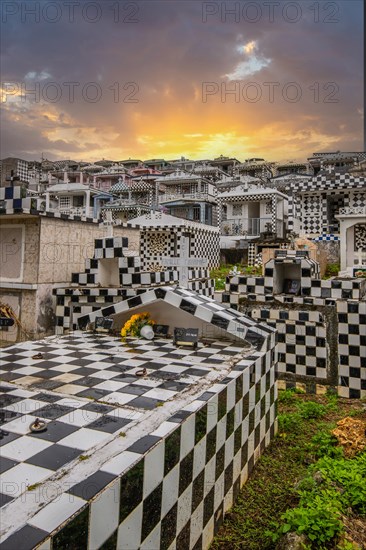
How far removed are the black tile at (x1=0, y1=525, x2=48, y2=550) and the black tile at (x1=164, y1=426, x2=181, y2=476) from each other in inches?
32.4

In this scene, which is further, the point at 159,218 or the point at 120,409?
the point at 159,218

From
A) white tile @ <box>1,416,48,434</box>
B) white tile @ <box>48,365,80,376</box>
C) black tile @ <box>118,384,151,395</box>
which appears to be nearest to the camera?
white tile @ <box>1,416,48,434</box>

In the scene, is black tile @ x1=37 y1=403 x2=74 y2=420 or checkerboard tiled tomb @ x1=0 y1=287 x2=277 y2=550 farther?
black tile @ x1=37 y1=403 x2=74 y2=420

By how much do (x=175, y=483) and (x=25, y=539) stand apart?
3.40ft

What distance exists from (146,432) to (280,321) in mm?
4513

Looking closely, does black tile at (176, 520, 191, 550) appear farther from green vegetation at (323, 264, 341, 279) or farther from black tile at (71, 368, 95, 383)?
green vegetation at (323, 264, 341, 279)

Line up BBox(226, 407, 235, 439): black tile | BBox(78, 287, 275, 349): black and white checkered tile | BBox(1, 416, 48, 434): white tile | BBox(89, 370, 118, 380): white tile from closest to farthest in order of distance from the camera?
BBox(1, 416, 48, 434): white tile → BBox(226, 407, 235, 439): black tile → BBox(89, 370, 118, 380): white tile → BBox(78, 287, 275, 349): black and white checkered tile

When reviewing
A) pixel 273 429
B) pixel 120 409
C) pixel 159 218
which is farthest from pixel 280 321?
pixel 159 218

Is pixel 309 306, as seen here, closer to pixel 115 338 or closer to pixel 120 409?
pixel 115 338

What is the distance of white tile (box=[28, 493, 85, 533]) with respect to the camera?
145 cm

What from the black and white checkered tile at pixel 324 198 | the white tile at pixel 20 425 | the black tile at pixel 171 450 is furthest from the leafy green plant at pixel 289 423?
the black and white checkered tile at pixel 324 198

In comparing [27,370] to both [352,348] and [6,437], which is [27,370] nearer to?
Answer: [6,437]

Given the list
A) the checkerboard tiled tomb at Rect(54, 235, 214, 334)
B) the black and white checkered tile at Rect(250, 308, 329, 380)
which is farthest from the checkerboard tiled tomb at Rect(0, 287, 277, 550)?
the checkerboard tiled tomb at Rect(54, 235, 214, 334)

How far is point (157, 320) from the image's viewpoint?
16.3 ft
